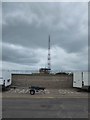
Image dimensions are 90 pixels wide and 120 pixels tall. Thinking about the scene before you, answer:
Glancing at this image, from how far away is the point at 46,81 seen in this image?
122 ft

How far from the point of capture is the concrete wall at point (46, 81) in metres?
37.3

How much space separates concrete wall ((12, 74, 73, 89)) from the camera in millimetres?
37278

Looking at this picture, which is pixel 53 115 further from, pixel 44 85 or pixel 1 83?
pixel 44 85

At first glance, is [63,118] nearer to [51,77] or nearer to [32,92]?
[32,92]

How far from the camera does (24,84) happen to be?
37.6 m

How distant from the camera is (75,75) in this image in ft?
119

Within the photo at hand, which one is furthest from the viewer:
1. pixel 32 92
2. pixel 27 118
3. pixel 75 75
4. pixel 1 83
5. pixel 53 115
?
pixel 75 75

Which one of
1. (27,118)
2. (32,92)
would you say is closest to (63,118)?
(27,118)

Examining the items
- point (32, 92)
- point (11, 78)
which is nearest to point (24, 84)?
point (11, 78)

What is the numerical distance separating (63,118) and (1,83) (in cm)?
1951

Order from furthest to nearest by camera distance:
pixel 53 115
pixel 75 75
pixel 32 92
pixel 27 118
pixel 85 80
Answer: pixel 75 75
pixel 85 80
pixel 32 92
pixel 53 115
pixel 27 118

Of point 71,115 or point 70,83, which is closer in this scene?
point 71,115

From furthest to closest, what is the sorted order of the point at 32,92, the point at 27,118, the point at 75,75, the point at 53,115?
the point at 75,75, the point at 32,92, the point at 53,115, the point at 27,118

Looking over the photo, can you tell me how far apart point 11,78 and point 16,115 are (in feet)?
78.5
